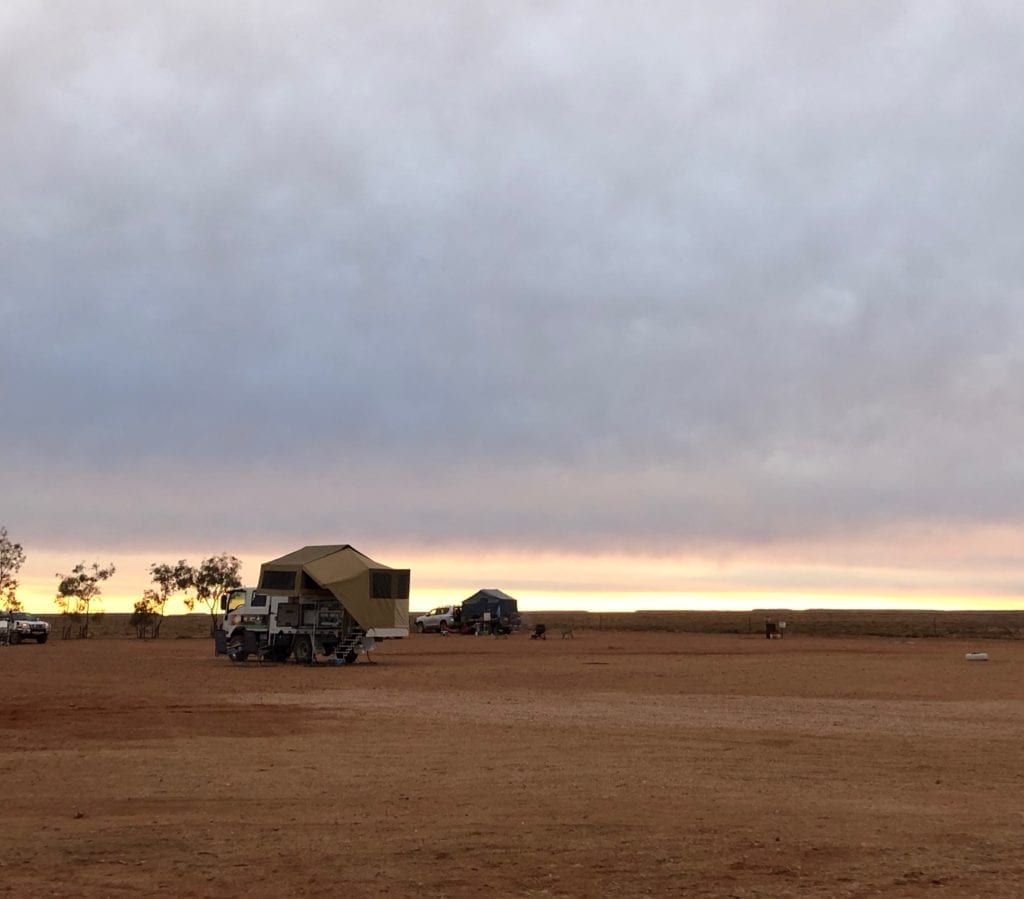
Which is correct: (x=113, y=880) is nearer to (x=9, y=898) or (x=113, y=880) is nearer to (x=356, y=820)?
(x=9, y=898)

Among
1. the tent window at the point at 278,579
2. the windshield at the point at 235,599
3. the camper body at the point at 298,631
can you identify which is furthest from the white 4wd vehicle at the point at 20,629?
the tent window at the point at 278,579

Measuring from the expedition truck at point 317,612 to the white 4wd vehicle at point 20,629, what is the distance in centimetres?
2647

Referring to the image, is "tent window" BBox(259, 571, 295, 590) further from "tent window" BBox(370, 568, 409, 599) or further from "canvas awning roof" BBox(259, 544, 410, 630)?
"tent window" BBox(370, 568, 409, 599)

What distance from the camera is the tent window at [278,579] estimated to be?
4150cm

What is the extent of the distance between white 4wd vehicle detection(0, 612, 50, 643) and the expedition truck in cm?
2647

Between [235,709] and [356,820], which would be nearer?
[356,820]

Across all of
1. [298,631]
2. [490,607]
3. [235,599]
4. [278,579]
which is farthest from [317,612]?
[490,607]

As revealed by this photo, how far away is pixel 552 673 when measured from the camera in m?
35.5

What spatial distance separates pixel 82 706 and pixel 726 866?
17.5 m

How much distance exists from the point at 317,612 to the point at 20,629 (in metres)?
30.1

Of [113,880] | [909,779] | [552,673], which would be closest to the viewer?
[113,880]

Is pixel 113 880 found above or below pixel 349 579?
below

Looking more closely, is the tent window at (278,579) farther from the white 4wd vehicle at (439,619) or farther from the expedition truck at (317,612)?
the white 4wd vehicle at (439,619)

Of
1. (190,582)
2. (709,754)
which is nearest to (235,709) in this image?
(709,754)
